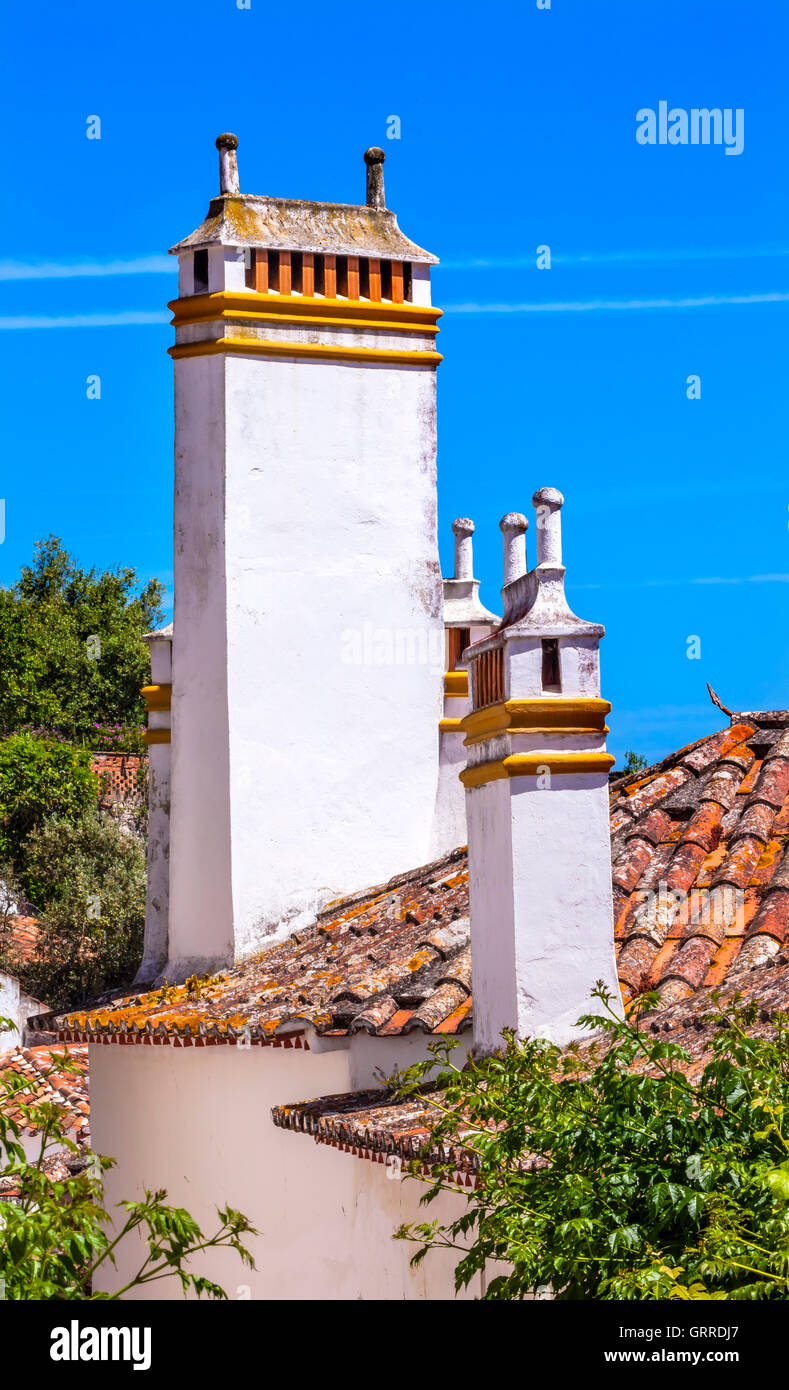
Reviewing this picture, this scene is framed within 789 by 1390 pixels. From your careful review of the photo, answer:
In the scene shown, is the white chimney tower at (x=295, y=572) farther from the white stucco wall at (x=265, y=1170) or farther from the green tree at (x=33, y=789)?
the green tree at (x=33, y=789)

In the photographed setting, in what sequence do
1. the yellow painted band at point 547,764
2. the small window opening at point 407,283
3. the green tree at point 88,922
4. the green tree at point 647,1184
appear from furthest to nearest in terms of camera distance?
the green tree at point 88,922 < the small window opening at point 407,283 < the yellow painted band at point 547,764 < the green tree at point 647,1184

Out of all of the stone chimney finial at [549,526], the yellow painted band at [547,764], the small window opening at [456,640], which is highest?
the small window opening at [456,640]

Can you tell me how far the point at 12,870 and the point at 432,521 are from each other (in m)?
23.4

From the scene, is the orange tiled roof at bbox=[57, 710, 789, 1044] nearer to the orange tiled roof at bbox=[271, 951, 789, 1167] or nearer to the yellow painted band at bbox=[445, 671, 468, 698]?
the orange tiled roof at bbox=[271, 951, 789, 1167]

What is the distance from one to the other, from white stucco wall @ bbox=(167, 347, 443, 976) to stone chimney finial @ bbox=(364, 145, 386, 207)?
1.62m

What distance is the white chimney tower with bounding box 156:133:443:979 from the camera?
43.2 ft

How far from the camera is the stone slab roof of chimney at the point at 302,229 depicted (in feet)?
44.5

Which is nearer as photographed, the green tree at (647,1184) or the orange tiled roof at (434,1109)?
the green tree at (647,1184)

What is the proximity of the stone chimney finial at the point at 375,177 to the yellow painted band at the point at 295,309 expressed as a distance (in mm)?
1120

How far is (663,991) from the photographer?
28.0ft

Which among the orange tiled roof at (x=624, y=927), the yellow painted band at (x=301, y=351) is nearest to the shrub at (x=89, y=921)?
the yellow painted band at (x=301, y=351)

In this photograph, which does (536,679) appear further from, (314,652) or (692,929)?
(314,652)

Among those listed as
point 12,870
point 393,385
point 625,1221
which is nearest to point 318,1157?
point 625,1221
